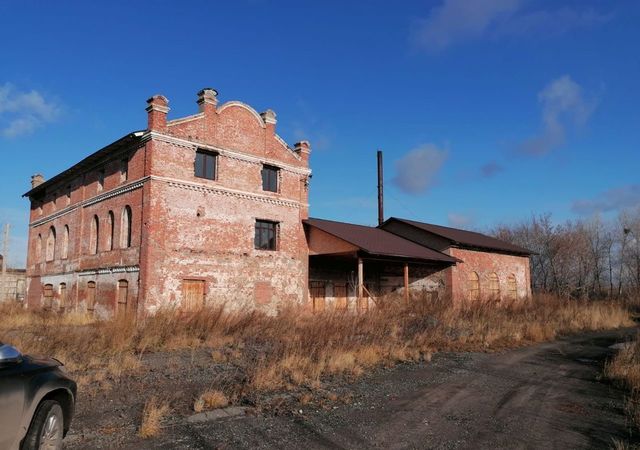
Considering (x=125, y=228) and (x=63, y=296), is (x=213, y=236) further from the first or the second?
(x=63, y=296)

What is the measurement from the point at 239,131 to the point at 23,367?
18.7 meters

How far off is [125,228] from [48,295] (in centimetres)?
1053

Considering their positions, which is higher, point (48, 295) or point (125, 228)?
point (125, 228)

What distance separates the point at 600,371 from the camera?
10.7 meters

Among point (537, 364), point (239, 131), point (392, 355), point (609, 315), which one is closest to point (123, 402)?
point (392, 355)

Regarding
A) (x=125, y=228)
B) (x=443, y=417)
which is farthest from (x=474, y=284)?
(x=443, y=417)

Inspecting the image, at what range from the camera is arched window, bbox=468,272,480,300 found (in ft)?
89.5

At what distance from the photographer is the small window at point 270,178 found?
23286 millimetres

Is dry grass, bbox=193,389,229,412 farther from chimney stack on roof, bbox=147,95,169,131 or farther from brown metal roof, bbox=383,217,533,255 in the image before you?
brown metal roof, bbox=383,217,533,255

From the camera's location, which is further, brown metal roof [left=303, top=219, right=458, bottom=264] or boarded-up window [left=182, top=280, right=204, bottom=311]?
brown metal roof [left=303, top=219, right=458, bottom=264]

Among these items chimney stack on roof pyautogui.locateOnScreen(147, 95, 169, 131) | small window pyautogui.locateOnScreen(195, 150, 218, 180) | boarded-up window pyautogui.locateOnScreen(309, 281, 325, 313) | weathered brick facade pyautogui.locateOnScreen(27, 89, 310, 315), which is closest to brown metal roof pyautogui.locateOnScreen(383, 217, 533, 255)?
boarded-up window pyautogui.locateOnScreen(309, 281, 325, 313)

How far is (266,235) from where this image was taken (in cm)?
2309

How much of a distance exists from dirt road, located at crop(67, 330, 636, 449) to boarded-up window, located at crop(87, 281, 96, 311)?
16917mm

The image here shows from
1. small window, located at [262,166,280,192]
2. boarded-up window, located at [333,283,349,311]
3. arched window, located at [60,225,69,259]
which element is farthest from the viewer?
boarded-up window, located at [333,283,349,311]
